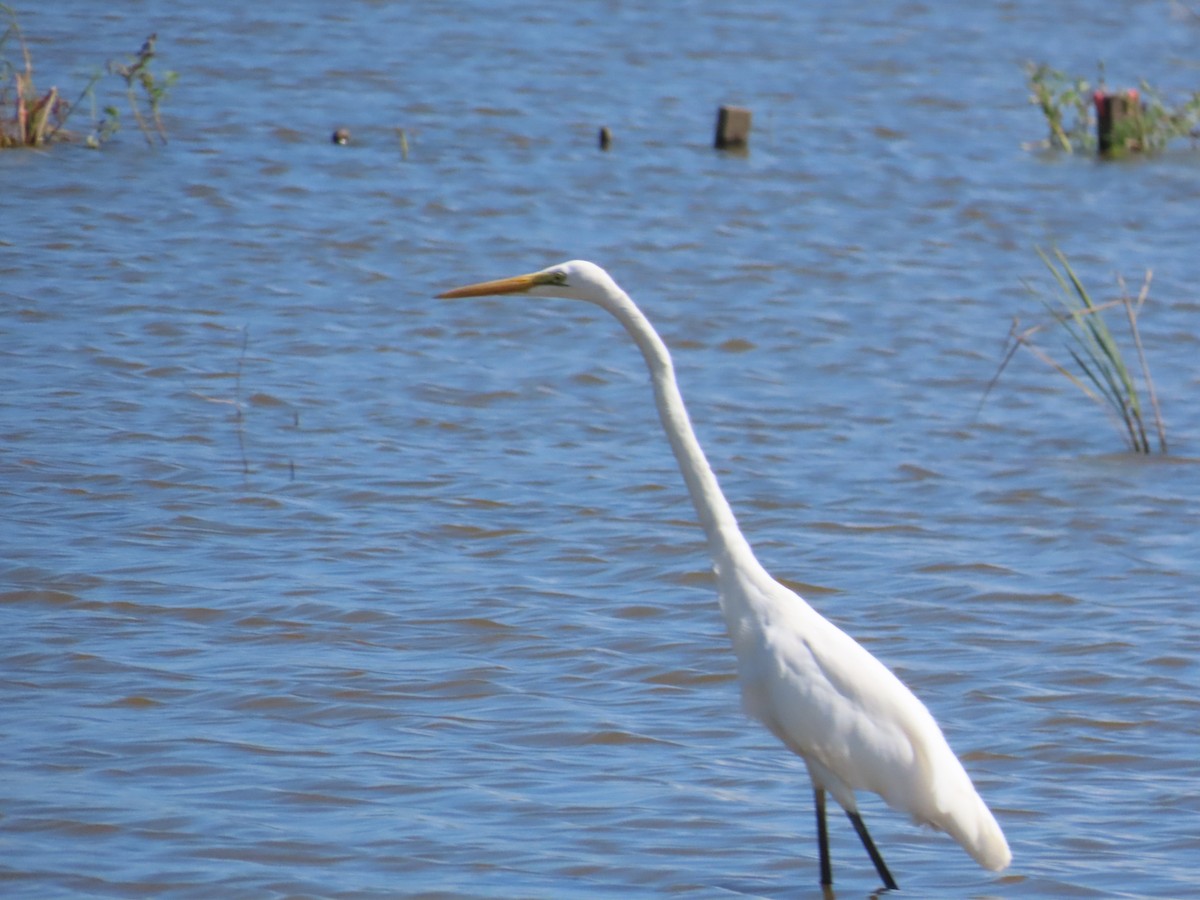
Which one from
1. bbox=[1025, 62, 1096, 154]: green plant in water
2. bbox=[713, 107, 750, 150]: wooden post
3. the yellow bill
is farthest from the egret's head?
bbox=[1025, 62, 1096, 154]: green plant in water

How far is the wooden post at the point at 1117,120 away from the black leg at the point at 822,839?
10147 mm

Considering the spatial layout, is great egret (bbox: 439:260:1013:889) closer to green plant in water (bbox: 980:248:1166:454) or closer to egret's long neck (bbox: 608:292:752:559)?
egret's long neck (bbox: 608:292:752:559)

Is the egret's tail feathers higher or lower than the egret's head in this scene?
lower

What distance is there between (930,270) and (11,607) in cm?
653

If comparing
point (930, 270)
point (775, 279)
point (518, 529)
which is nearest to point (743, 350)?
point (775, 279)

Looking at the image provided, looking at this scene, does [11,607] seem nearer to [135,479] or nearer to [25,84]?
[135,479]

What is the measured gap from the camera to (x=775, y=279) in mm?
10195

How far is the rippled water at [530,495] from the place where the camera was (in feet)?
14.1

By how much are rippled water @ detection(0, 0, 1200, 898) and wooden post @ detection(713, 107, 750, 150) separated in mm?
163

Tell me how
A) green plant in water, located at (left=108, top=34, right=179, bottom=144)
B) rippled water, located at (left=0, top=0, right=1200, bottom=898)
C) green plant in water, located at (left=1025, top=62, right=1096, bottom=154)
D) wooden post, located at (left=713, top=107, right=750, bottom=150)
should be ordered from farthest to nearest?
green plant in water, located at (left=1025, top=62, right=1096, bottom=154) → wooden post, located at (left=713, top=107, right=750, bottom=150) → green plant in water, located at (left=108, top=34, right=179, bottom=144) → rippled water, located at (left=0, top=0, right=1200, bottom=898)

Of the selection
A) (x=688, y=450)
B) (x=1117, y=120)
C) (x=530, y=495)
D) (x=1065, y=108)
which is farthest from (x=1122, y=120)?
(x=688, y=450)

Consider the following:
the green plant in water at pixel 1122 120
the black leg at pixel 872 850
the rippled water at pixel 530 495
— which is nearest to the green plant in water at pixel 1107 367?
the rippled water at pixel 530 495

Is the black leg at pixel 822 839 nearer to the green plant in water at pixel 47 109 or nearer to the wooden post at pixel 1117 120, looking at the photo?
the green plant in water at pixel 47 109

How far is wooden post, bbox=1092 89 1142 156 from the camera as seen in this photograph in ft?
42.9
